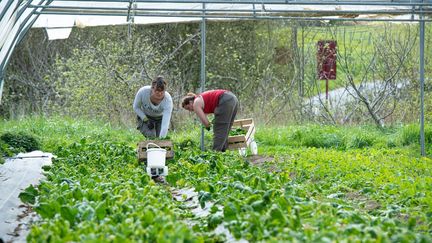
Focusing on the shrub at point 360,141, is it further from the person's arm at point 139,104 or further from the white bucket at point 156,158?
the white bucket at point 156,158

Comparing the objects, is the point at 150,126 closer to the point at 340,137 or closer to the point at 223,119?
the point at 223,119

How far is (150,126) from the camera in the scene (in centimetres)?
1377

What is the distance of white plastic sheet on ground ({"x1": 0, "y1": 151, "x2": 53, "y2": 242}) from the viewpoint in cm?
759

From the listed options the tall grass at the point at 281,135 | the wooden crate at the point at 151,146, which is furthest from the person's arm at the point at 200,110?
the tall grass at the point at 281,135

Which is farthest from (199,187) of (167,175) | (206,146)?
(206,146)

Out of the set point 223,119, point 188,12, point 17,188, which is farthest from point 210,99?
point 17,188

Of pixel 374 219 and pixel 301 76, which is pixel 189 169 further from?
pixel 301 76

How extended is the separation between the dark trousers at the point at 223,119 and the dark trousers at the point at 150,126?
899 millimetres

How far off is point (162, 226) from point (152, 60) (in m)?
13.0

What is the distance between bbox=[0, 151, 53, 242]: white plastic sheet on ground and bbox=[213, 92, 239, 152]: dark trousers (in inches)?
99.4

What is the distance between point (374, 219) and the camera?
21.4ft

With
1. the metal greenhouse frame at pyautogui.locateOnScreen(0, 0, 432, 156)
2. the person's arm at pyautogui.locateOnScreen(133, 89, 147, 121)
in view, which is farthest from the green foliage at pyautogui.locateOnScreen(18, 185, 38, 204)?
the person's arm at pyautogui.locateOnScreen(133, 89, 147, 121)

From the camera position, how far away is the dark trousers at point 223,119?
13.7 metres

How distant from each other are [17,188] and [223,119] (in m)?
4.39
